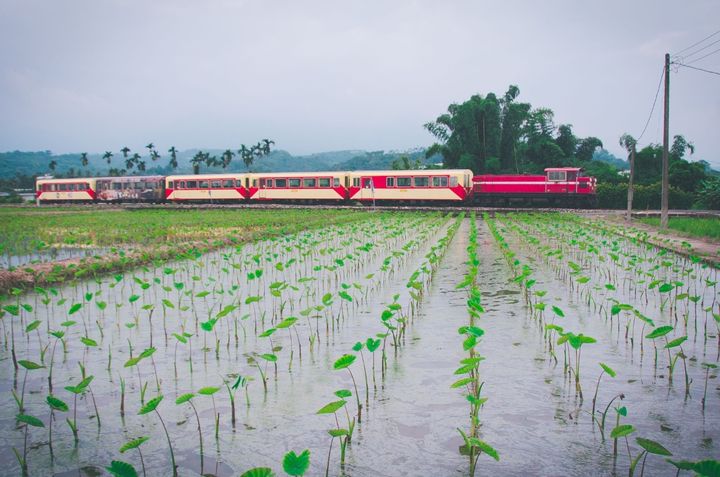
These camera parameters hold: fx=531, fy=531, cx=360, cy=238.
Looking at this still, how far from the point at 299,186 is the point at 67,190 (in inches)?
911

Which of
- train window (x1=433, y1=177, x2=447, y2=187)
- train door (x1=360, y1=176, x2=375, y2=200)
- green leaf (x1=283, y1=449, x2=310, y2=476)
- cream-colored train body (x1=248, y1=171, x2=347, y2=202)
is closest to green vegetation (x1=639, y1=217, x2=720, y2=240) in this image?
train window (x1=433, y1=177, x2=447, y2=187)

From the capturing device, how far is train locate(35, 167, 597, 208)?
31688mm

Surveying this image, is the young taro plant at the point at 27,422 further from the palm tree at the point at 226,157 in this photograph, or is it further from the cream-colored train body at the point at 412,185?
the palm tree at the point at 226,157

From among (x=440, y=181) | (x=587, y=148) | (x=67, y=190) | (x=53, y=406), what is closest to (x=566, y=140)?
(x=587, y=148)

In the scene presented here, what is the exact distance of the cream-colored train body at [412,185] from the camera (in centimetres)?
3206

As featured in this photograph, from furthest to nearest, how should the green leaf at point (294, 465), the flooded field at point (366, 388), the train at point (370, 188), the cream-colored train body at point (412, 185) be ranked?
1. the cream-colored train body at point (412, 185)
2. the train at point (370, 188)
3. the flooded field at point (366, 388)
4. the green leaf at point (294, 465)

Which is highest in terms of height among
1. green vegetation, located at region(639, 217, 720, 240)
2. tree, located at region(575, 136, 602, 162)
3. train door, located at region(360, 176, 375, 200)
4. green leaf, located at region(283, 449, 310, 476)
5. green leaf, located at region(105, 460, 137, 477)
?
tree, located at region(575, 136, 602, 162)

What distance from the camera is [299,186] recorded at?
3672cm

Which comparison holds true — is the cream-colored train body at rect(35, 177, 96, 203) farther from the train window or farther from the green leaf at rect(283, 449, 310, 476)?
the green leaf at rect(283, 449, 310, 476)

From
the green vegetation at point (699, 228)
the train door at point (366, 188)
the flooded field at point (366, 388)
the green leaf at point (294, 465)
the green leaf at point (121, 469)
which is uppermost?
the train door at point (366, 188)

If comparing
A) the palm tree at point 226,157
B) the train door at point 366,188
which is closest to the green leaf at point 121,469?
the train door at point 366,188

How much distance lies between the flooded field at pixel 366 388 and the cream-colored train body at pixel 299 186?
27.1m

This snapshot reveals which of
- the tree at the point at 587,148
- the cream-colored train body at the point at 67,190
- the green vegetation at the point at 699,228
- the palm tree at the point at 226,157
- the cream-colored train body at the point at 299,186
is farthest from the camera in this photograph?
the palm tree at the point at 226,157

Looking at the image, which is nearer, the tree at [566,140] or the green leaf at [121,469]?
the green leaf at [121,469]
